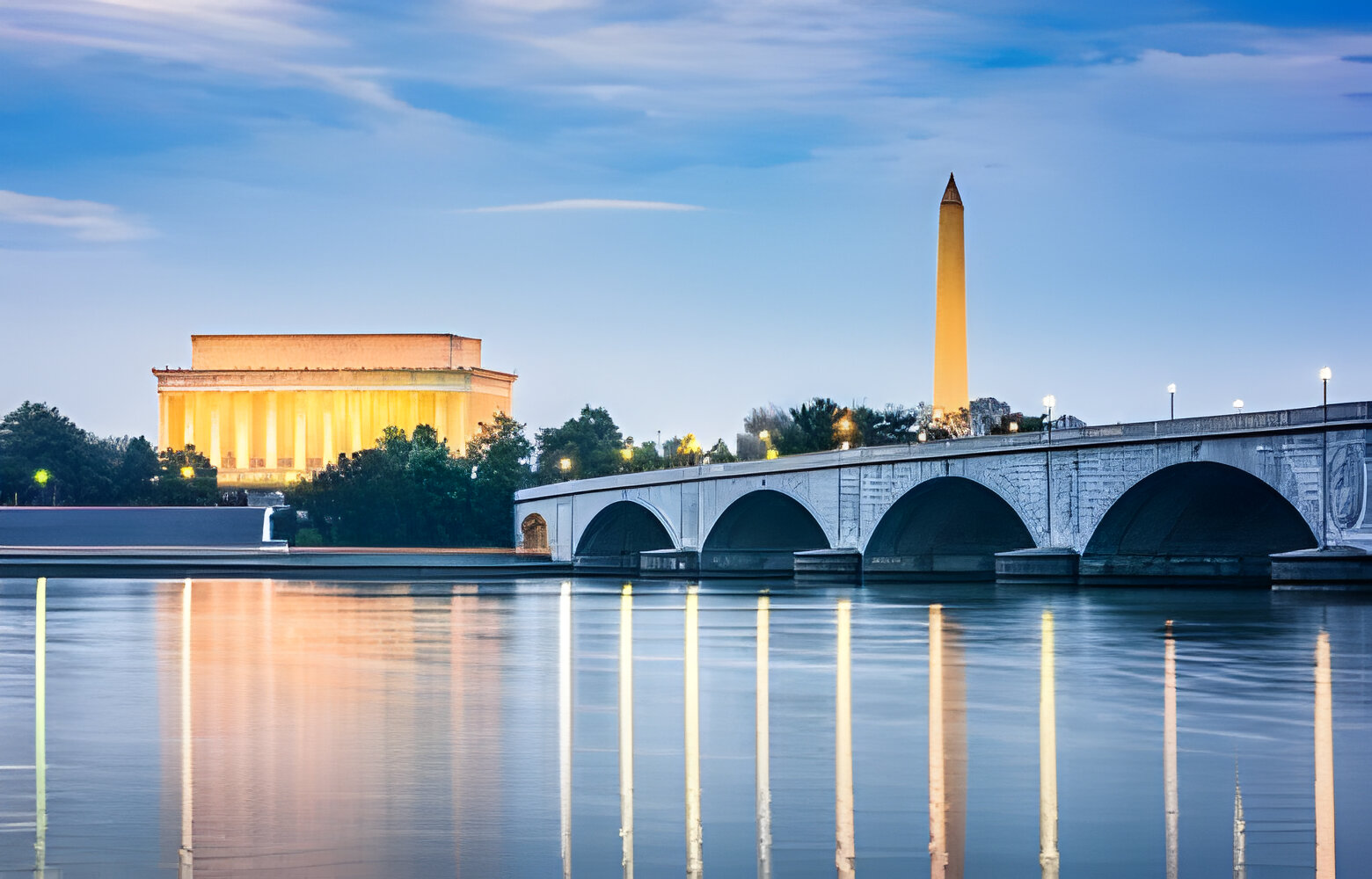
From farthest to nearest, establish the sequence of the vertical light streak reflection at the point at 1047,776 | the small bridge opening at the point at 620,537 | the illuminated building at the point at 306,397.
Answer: the illuminated building at the point at 306,397
the small bridge opening at the point at 620,537
the vertical light streak reflection at the point at 1047,776

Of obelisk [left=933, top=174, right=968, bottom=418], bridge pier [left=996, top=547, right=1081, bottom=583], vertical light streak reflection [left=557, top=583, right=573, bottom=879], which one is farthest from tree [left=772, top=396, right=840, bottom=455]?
vertical light streak reflection [left=557, top=583, right=573, bottom=879]

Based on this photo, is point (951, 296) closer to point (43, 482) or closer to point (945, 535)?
point (945, 535)

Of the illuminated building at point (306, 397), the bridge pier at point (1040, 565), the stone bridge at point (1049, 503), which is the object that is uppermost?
the illuminated building at point (306, 397)

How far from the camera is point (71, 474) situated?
5901 inches

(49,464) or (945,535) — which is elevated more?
(49,464)

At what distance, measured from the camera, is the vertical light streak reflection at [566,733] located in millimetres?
12102

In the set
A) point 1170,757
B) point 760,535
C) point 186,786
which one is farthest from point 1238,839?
point 760,535

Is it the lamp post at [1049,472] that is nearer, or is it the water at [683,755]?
the water at [683,755]

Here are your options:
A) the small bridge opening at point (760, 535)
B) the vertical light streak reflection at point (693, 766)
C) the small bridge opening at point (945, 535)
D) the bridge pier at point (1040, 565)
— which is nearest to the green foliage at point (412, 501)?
the small bridge opening at point (760, 535)

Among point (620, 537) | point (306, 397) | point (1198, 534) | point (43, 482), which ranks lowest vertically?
point (620, 537)

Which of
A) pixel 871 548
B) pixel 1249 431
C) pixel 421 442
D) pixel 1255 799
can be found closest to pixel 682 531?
pixel 871 548

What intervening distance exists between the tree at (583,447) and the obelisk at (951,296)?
5802 centimetres

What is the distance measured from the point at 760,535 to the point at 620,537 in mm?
17659

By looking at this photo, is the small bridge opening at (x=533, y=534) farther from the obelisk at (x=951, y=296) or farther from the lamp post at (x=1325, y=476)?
the lamp post at (x=1325, y=476)
